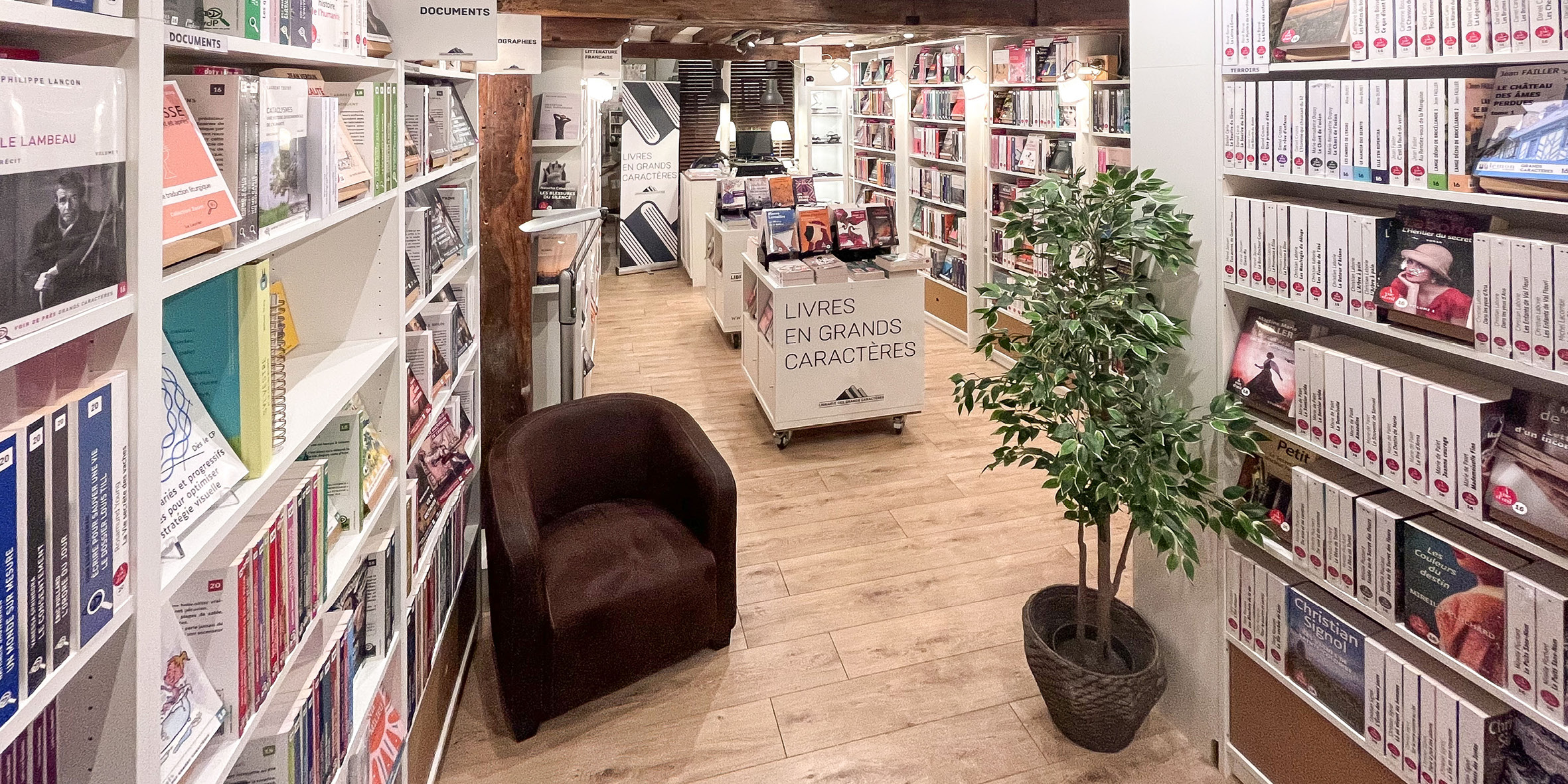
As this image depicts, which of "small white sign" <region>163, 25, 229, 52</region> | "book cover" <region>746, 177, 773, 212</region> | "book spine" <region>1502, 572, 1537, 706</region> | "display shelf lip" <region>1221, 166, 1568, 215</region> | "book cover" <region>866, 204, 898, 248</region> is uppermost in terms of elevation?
"book cover" <region>746, 177, 773, 212</region>

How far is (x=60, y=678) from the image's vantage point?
79cm

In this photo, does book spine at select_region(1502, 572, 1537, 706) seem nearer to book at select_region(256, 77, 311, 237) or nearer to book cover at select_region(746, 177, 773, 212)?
book at select_region(256, 77, 311, 237)

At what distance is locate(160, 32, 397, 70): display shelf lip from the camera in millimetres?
1144

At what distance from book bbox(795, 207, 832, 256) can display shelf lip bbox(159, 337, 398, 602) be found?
3.18 metres

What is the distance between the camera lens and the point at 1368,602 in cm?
186

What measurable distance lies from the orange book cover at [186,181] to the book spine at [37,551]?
283 mm

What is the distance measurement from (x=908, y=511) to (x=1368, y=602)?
2.22 metres

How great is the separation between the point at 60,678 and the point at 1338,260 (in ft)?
6.98

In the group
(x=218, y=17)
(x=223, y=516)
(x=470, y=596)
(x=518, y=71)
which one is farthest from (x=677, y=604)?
(x=518, y=71)

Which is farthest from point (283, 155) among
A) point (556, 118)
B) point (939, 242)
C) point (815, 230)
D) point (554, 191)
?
point (939, 242)

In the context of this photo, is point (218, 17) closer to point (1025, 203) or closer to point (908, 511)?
point (1025, 203)

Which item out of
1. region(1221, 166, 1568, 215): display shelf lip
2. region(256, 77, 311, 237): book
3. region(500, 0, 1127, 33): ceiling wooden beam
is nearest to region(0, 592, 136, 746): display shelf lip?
region(256, 77, 311, 237): book

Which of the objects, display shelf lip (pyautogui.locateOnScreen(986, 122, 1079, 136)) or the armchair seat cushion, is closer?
the armchair seat cushion

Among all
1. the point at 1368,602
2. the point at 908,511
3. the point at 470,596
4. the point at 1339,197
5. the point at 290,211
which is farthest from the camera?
the point at 908,511
